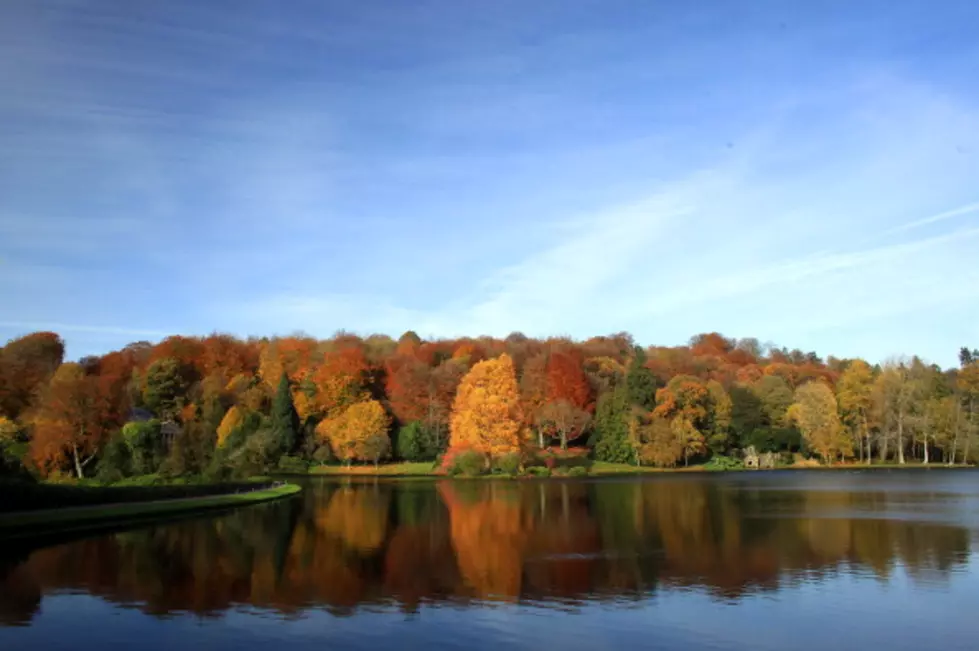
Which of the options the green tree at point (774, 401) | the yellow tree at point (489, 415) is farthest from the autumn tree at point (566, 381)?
the green tree at point (774, 401)

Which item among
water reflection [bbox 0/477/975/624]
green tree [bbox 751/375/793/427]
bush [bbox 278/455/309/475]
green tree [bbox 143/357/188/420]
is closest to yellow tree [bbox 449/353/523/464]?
bush [bbox 278/455/309/475]

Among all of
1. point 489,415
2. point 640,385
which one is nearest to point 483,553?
point 489,415

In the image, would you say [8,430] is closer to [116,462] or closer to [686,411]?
[116,462]

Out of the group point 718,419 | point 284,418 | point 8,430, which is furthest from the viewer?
point 718,419

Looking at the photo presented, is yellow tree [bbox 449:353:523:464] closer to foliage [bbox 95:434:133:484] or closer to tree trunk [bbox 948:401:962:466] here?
foliage [bbox 95:434:133:484]

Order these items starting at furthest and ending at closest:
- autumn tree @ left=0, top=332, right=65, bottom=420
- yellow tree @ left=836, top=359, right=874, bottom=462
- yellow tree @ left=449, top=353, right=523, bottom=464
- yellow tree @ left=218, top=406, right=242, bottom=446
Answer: yellow tree @ left=836, top=359, right=874, bottom=462 < autumn tree @ left=0, top=332, right=65, bottom=420 < yellow tree @ left=449, top=353, right=523, bottom=464 < yellow tree @ left=218, top=406, right=242, bottom=446

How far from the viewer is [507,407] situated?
68.4 meters

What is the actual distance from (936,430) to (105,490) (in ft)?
259

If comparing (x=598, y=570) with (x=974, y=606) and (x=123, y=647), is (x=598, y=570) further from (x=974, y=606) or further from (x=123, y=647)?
(x=123, y=647)

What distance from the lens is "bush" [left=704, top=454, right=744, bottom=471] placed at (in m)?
78.1

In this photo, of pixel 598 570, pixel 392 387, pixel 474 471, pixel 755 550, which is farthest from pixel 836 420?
pixel 598 570

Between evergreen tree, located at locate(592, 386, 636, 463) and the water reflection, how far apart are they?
36.6 meters

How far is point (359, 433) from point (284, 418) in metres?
8.09

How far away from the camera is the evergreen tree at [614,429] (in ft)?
252
